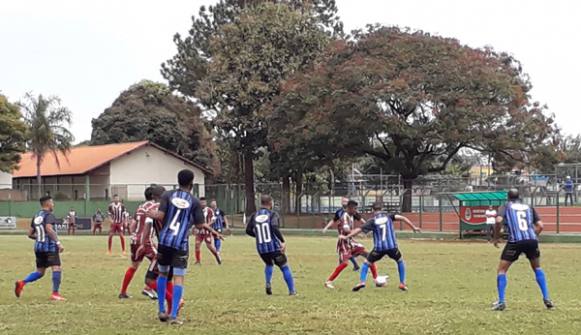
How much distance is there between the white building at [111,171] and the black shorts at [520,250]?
2008 inches

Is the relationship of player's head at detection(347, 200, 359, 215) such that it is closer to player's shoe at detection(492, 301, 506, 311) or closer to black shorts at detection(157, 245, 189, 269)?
player's shoe at detection(492, 301, 506, 311)

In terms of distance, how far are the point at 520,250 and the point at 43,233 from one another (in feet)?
27.6

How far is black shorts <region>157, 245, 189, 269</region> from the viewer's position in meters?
11.1

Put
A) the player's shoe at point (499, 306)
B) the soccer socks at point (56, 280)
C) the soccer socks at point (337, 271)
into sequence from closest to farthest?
the player's shoe at point (499, 306), the soccer socks at point (56, 280), the soccer socks at point (337, 271)

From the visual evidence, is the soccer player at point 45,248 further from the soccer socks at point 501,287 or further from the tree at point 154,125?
the tree at point 154,125

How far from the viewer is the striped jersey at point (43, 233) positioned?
14.8 metres

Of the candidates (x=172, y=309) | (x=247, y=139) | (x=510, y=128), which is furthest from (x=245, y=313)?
(x=247, y=139)

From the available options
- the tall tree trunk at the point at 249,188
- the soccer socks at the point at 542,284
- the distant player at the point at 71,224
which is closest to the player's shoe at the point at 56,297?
the soccer socks at the point at 542,284

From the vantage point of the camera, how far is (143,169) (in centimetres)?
6931

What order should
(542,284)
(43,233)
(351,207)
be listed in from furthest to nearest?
(351,207) → (43,233) → (542,284)

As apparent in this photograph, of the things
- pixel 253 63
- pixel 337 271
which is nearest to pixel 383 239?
pixel 337 271

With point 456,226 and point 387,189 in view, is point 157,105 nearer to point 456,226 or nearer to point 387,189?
point 387,189

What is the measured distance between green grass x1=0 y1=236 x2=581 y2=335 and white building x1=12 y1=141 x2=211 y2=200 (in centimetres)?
4300

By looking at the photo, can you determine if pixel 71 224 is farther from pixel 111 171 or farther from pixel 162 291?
pixel 162 291
